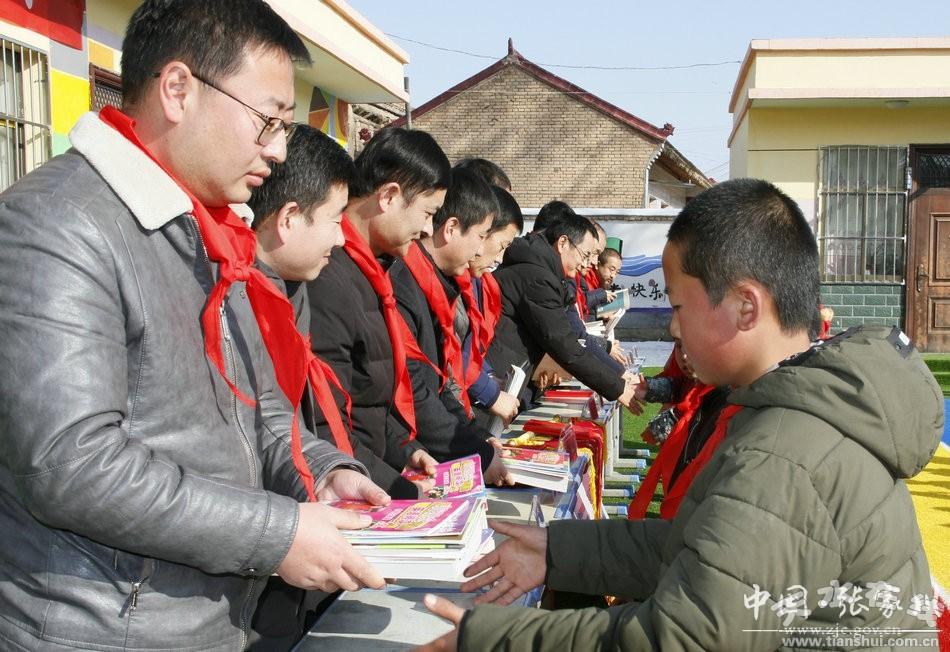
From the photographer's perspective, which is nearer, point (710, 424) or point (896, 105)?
point (710, 424)

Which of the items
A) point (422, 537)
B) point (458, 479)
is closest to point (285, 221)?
point (458, 479)

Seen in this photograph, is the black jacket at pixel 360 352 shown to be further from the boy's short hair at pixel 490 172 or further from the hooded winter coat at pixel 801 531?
the boy's short hair at pixel 490 172

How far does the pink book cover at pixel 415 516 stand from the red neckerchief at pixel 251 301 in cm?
14

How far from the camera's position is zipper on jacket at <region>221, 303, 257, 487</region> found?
157 centimetres

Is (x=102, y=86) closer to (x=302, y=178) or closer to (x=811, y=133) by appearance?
(x=302, y=178)

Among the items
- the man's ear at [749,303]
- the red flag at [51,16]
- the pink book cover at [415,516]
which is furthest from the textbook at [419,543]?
the red flag at [51,16]

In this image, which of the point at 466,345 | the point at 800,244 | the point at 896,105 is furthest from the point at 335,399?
the point at 896,105

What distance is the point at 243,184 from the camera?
1.66 m

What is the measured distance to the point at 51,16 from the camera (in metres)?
5.38

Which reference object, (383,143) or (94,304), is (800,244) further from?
(383,143)

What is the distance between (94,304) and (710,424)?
1.87 meters

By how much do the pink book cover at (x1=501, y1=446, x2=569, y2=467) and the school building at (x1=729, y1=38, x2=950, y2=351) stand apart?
1136 cm

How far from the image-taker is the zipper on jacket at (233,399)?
1566 millimetres

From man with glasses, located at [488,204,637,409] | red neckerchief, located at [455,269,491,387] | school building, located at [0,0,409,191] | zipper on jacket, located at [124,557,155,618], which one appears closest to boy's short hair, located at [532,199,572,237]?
man with glasses, located at [488,204,637,409]
